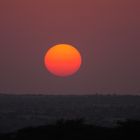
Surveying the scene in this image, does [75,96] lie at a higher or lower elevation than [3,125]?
higher

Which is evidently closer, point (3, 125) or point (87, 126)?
point (87, 126)

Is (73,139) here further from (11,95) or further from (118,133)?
(11,95)

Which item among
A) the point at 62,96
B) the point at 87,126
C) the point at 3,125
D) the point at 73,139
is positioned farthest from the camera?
the point at 62,96

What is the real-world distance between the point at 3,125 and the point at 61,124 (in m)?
30.6

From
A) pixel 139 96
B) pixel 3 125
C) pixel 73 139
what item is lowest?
pixel 73 139

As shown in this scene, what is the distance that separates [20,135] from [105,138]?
330 centimetres

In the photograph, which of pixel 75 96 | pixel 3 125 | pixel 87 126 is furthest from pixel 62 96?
pixel 87 126

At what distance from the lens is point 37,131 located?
36312mm

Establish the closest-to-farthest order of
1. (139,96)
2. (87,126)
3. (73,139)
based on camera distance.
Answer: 1. (73,139)
2. (87,126)
3. (139,96)

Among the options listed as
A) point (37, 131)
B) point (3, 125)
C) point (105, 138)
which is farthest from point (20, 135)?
point (3, 125)

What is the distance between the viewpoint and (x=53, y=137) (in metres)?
35.3

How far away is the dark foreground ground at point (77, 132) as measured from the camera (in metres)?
35.0

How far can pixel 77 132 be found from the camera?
35.7 m

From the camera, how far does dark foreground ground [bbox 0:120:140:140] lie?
3503 centimetres
